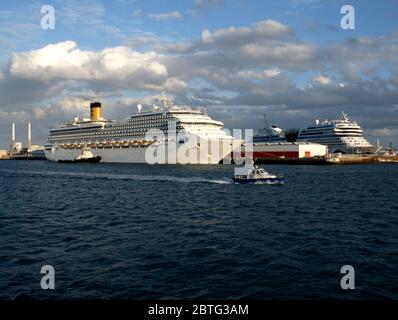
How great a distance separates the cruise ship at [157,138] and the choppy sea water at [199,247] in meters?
54.0

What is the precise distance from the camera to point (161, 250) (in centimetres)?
1831

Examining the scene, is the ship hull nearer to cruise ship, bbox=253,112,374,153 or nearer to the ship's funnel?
the ship's funnel

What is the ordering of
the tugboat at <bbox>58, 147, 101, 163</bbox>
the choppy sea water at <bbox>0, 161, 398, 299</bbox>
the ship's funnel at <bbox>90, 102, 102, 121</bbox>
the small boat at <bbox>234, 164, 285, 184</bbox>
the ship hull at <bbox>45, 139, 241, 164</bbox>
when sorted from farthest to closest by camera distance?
the ship's funnel at <bbox>90, 102, 102, 121</bbox>, the tugboat at <bbox>58, 147, 101, 163</bbox>, the ship hull at <bbox>45, 139, 241, 164</bbox>, the small boat at <bbox>234, 164, 285, 184</bbox>, the choppy sea water at <bbox>0, 161, 398, 299</bbox>

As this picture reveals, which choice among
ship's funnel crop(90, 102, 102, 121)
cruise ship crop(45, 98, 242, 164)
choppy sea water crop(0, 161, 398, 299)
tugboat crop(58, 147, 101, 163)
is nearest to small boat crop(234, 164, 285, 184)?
choppy sea water crop(0, 161, 398, 299)

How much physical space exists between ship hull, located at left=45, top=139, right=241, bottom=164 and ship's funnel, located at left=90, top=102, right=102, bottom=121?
1845 cm

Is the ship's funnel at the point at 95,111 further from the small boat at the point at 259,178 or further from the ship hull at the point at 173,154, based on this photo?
the small boat at the point at 259,178

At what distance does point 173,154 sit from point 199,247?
74.6m

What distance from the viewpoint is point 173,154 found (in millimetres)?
93188

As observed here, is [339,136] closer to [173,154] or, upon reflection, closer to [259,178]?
[173,154]

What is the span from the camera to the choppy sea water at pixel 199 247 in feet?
44.5

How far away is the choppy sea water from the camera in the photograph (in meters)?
13.6

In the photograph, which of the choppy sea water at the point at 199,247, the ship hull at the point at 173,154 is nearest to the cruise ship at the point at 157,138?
the ship hull at the point at 173,154

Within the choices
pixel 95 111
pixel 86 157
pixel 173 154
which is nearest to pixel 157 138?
pixel 173 154
